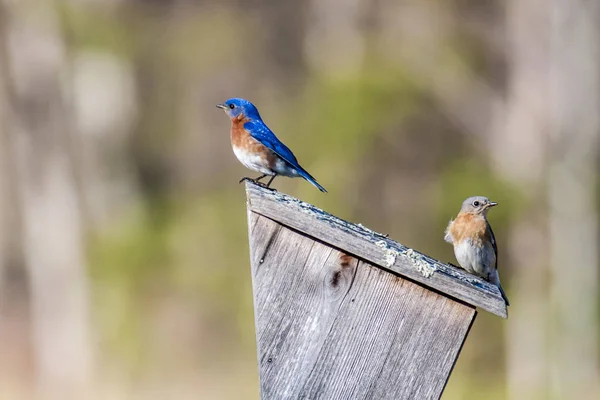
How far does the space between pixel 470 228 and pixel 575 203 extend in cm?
756

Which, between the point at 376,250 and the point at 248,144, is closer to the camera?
the point at 376,250

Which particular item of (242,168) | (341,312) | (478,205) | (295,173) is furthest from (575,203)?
(341,312)

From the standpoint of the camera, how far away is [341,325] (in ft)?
10.4

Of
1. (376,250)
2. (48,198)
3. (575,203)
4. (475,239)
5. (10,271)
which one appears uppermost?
(376,250)

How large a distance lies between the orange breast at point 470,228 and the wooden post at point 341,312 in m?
2.31

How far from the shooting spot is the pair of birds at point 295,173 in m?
5.30

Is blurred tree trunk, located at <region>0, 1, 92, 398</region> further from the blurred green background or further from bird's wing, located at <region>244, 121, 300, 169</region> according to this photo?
bird's wing, located at <region>244, 121, 300, 169</region>

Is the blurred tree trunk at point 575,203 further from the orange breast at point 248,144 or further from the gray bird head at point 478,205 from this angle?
the orange breast at point 248,144

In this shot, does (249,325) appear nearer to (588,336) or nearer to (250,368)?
(250,368)

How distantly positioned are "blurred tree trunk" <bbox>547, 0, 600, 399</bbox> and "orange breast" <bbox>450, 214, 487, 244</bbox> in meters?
7.33

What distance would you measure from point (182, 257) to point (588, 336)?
276 inches

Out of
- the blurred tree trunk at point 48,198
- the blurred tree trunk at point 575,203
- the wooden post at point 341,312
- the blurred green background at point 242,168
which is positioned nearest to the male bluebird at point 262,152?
the wooden post at point 341,312

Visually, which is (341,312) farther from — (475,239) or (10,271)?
(10,271)

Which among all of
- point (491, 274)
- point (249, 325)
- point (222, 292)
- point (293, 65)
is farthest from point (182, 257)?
point (491, 274)
